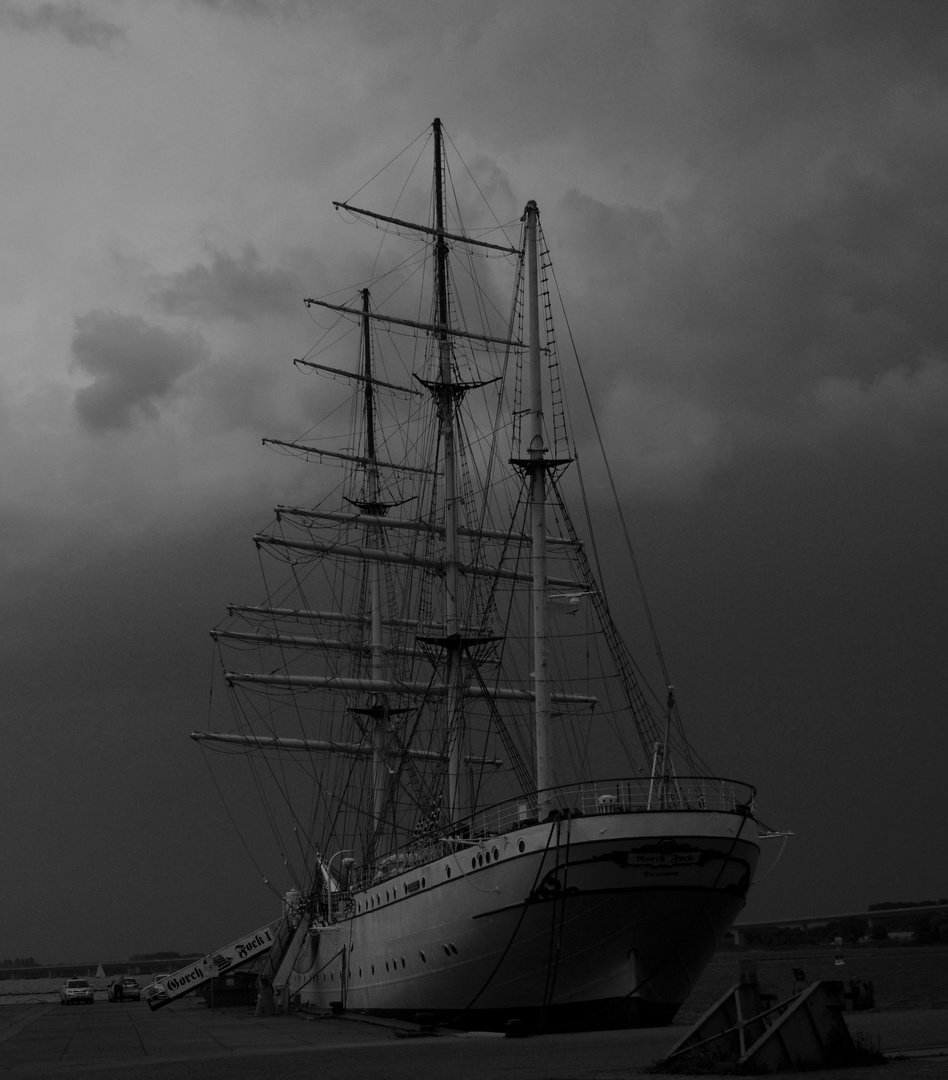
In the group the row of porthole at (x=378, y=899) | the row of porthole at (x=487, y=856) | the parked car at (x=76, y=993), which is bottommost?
the row of porthole at (x=487, y=856)

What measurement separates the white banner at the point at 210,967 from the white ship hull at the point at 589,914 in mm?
27369

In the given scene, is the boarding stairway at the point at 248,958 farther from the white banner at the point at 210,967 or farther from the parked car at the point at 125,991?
the parked car at the point at 125,991

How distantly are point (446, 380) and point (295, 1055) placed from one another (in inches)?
1240

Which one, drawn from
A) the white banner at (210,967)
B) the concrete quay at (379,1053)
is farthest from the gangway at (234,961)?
the concrete quay at (379,1053)

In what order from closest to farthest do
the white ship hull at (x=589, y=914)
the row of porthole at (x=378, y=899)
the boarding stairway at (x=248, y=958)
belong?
the white ship hull at (x=589, y=914) < the row of porthole at (x=378, y=899) < the boarding stairway at (x=248, y=958)

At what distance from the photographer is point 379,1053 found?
2183cm

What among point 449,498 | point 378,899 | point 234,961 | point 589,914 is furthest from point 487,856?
point 234,961

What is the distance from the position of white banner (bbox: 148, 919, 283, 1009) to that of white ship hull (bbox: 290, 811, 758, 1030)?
2737cm

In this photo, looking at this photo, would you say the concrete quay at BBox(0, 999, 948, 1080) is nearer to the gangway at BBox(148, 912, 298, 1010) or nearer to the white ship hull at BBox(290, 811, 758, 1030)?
the white ship hull at BBox(290, 811, 758, 1030)

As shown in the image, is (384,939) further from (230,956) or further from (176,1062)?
(230,956)

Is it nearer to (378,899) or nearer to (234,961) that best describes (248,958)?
(234,961)

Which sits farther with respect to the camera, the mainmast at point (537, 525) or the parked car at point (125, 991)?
the parked car at point (125, 991)

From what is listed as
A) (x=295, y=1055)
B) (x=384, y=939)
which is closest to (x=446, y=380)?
(x=384, y=939)

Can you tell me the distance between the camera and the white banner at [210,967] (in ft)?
185
